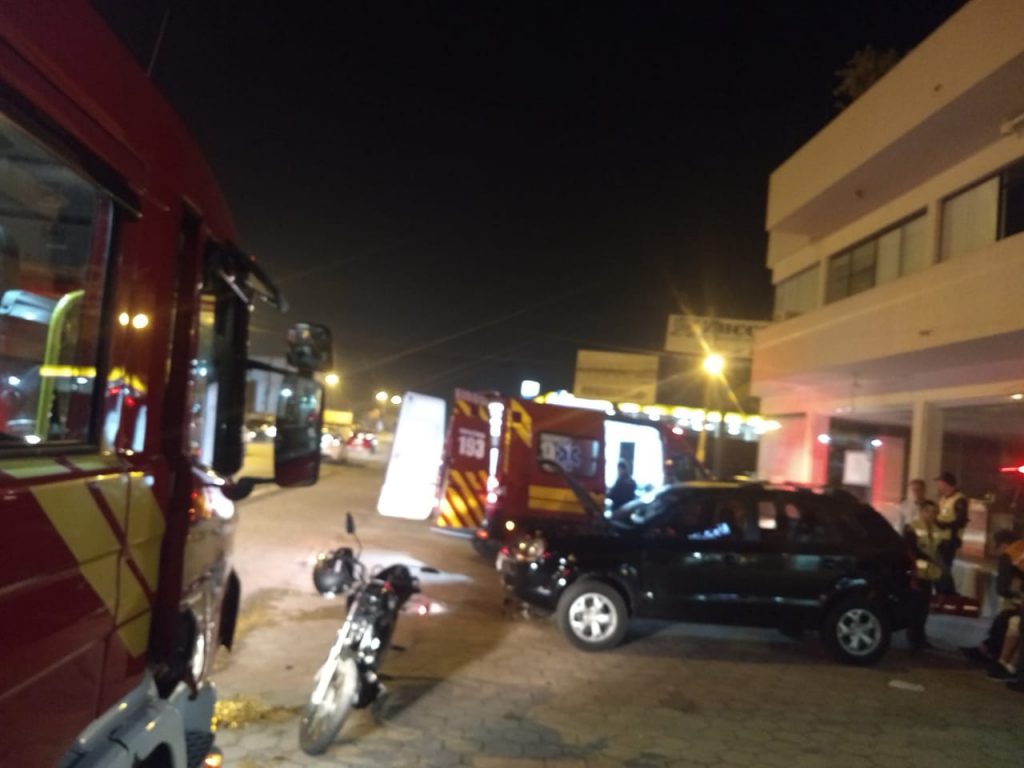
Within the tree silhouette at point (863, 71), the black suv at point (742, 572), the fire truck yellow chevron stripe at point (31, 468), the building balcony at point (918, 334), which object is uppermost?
the tree silhouette at point (863, 71)

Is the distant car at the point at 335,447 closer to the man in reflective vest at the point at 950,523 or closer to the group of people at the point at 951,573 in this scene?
the group of people at the point at 951,573

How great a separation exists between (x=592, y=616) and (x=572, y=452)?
5192 mm

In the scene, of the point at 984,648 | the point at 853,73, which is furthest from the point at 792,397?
the point at 984,648

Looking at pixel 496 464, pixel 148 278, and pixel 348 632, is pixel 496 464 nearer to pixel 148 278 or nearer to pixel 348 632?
pixel 348 632

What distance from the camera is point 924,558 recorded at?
1083 centimetres

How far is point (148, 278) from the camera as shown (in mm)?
2768

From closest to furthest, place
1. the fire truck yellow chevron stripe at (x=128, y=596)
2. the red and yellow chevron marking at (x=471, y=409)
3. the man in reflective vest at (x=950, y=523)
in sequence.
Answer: the fire truck yellow chevron stripe at (x=128, y=596), the man in reflective vest at (x=950, y=523), the red and yellow chevron marking at (x=471, y=409)

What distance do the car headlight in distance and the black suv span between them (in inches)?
0.5

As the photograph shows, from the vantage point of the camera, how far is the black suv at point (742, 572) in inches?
368

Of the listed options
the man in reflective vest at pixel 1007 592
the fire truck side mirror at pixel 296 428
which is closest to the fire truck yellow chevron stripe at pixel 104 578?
the fire truck side mirror at pixel 296 428

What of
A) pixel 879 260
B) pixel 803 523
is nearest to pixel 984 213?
pixel 879 260

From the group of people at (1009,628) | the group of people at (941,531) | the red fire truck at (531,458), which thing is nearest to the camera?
the group of people at (1009,628)

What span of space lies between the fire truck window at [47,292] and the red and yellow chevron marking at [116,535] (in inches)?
5.5

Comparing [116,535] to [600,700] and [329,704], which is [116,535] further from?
[600,700]
